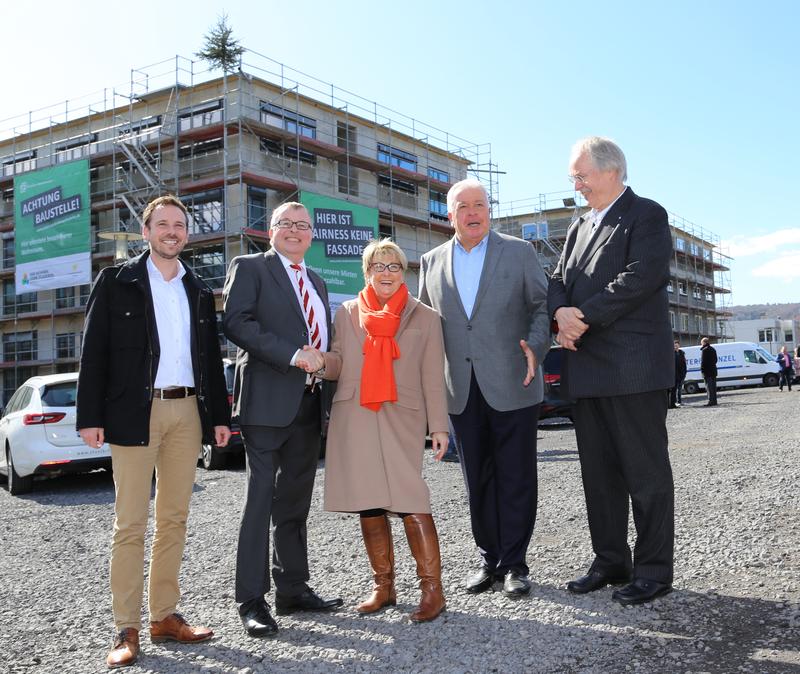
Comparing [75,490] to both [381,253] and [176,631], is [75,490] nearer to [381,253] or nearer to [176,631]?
[176,631]

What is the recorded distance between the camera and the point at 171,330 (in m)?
3.56

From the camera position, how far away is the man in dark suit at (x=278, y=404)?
11.6 ft

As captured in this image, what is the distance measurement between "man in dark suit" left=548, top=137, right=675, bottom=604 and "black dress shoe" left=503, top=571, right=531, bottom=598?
0.22 m

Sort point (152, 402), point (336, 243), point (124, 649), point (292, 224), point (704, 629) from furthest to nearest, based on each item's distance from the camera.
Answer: point (336, 243)
point (292, 224)
point (152, 402)
point (124, 649)
point (704, 629)

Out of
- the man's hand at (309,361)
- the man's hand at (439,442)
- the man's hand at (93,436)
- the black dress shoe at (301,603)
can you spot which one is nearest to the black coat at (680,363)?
the man's hand at (439,442)

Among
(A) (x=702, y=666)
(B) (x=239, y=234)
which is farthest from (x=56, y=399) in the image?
(B) (x=239, y=234)

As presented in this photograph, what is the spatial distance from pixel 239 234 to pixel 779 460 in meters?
22.7

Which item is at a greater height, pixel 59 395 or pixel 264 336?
pixel 264 336

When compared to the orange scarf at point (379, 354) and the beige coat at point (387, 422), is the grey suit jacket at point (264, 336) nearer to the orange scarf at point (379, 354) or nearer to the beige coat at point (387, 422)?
the beige coat at point (387, 422)

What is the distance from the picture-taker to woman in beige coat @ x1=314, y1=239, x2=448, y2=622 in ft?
11.7

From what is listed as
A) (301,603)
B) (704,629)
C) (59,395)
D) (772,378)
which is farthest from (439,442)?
(772,378)

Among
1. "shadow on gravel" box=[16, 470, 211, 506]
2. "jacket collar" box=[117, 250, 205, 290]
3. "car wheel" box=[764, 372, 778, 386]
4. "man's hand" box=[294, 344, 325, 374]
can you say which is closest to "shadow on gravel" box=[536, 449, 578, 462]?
"shadow on gravel" box=[16, 470, 211, 506]

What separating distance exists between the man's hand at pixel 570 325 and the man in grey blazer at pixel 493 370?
7.7 inches

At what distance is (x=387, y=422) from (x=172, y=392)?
3.27 ft
